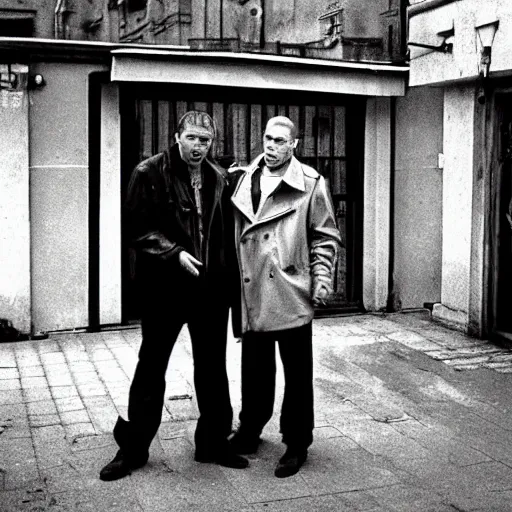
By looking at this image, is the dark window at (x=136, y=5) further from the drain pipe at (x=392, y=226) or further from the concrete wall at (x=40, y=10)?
the drain pipe at (x=392, y=226)

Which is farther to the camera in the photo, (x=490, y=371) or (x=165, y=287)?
(x=490, y=371)

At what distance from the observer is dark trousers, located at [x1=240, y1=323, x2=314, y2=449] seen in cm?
559

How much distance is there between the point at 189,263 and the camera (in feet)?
17.3

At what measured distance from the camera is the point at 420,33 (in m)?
9.79

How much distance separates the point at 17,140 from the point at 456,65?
4.48 metres

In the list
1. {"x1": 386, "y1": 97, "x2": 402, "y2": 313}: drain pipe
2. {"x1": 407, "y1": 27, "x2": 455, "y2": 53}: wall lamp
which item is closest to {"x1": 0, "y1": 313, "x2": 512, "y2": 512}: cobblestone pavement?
{"x1": 386, "y1": 97, "x2": 402, "y2": 313}: drain pipe

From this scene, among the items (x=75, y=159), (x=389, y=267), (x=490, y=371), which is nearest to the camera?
(x=490, y=371)

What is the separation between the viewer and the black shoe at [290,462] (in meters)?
5.50

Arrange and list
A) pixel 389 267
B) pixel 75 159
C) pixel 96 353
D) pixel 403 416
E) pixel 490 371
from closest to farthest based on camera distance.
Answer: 1. pixel 403 416
2. pixel 490 371
3. pixel 96 353
4. pixel 75 159
5. pixel 389 267

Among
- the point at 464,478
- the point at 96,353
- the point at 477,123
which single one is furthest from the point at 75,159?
the point at 464,478

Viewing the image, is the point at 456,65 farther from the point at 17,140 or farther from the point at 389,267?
the point at 17,140

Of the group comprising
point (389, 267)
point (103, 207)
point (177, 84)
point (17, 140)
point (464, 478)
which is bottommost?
point (464, 478)

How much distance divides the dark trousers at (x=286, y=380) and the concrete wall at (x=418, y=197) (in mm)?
5358

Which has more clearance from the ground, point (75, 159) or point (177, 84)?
point (177, 84)
